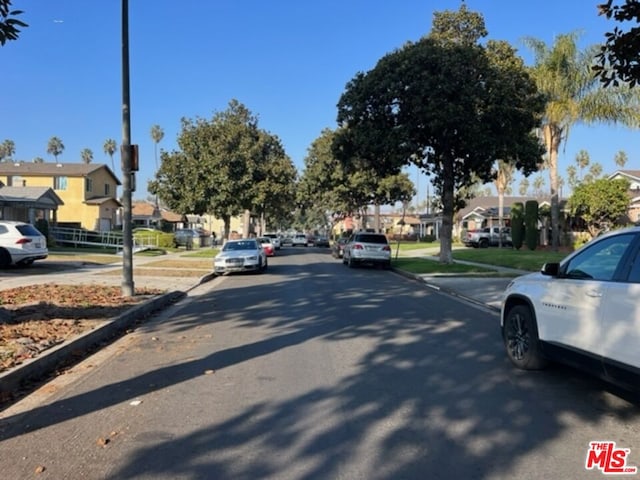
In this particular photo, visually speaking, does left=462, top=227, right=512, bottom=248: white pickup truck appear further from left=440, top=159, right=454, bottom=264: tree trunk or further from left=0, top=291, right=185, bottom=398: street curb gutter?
left=0, top=291, right=185, bottom=398: street curb gutter

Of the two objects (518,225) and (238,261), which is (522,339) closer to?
(238,261)

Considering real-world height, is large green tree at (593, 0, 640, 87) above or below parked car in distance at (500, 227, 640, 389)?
above

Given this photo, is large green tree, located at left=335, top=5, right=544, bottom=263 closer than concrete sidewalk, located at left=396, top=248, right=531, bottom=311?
No

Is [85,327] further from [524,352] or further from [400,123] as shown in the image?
[400,123]

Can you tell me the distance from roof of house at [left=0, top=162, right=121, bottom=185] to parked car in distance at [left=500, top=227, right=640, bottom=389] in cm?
4915

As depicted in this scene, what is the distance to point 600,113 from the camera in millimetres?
27781

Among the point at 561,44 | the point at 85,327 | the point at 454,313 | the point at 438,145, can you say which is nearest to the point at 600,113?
the point at 561,44

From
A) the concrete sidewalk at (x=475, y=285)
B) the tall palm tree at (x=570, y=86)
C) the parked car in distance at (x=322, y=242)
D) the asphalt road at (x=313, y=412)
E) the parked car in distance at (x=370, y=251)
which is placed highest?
the tall palm tree at (x=570, y=86)

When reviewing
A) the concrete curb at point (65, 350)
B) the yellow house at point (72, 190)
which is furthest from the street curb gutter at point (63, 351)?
the yellow house at point (72, 190)

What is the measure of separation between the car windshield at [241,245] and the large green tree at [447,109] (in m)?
5.59

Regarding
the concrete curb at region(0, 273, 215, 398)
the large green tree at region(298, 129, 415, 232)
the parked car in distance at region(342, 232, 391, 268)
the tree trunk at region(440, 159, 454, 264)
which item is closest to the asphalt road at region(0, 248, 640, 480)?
the concrete curb at region(0, 273, 215, 398)

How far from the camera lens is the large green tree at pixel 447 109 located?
20797 mm

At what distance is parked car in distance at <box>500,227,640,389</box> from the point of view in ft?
16.3

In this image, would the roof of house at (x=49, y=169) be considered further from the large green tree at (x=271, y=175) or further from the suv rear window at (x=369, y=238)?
the suv rear window at (x=369, y=238)
